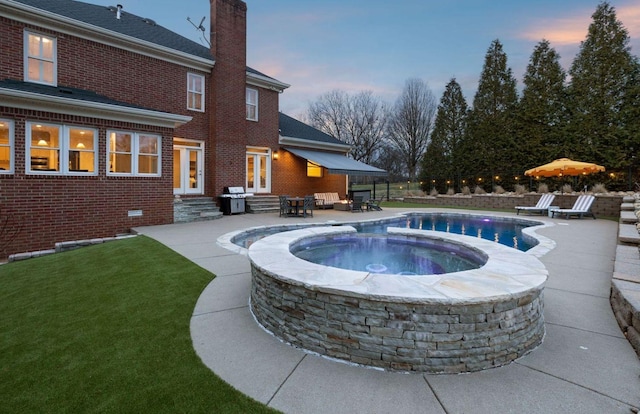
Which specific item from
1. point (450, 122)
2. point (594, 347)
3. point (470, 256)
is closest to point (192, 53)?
point (470, 256)

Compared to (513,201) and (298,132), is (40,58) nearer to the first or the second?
(298,132)

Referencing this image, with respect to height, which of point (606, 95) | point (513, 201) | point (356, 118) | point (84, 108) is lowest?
point (513, 201)

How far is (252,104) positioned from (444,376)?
18.7m

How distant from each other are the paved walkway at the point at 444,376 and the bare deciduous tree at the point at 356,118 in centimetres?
4172

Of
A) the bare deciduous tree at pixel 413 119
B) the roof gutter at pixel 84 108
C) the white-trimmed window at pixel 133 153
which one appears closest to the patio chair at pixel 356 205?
the roof gutter at pixel 84 108

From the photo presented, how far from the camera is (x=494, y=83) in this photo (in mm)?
27984

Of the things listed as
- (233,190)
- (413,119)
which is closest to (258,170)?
(233,190)

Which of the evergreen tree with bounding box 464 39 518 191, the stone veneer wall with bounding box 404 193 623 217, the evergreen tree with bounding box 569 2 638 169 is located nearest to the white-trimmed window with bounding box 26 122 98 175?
the stone veneer wall with bounding box 404 193 623 217

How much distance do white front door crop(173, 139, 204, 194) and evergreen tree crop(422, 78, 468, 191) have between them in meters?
22.4

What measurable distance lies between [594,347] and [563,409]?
1520 millimetres

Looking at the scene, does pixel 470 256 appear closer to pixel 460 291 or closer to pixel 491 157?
pixel 460 291

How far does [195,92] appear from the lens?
1664 centimetres

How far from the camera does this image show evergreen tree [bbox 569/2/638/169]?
2095cm

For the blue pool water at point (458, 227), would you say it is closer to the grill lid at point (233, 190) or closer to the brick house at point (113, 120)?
the brick house at point (113, 120)
